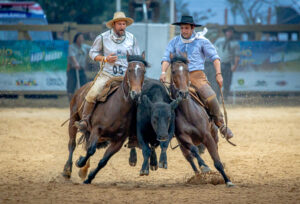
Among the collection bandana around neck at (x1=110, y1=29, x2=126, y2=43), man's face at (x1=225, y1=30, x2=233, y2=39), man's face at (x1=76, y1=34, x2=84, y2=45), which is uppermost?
bandana around neck at (x1=110, y1=29, x2=126, y2=43)

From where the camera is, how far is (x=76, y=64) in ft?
53.7

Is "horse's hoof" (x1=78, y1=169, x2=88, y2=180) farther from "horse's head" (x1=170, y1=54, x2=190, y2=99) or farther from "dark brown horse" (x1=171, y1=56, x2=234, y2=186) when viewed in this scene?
"horse's head" (x1=170, y1=54, x2=190, y2=99)

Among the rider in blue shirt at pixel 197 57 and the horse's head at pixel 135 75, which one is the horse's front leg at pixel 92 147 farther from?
the rider in blue shirt at pixel 197 57

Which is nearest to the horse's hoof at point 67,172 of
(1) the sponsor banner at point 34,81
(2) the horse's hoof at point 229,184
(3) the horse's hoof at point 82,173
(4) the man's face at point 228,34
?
(3) the horse's hoof at point 82,173

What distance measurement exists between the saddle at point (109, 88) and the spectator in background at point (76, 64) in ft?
28.9

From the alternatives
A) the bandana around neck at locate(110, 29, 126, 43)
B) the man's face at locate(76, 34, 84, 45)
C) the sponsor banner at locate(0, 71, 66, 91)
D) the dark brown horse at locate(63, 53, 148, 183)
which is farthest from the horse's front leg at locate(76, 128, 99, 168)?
the sponsor banner at locate(0, 71, 66, 91)

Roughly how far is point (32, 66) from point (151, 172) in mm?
9050

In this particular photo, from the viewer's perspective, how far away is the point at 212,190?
649 centimetres

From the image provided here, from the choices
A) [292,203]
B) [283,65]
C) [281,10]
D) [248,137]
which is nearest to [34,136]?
[248,137]

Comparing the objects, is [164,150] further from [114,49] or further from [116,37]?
[116,37]

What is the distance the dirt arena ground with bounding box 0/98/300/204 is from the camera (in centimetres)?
609

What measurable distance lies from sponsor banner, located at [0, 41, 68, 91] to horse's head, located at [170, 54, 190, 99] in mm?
10074

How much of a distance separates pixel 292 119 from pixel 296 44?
147 inches

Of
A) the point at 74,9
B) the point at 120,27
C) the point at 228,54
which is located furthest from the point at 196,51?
the point at 74,9
